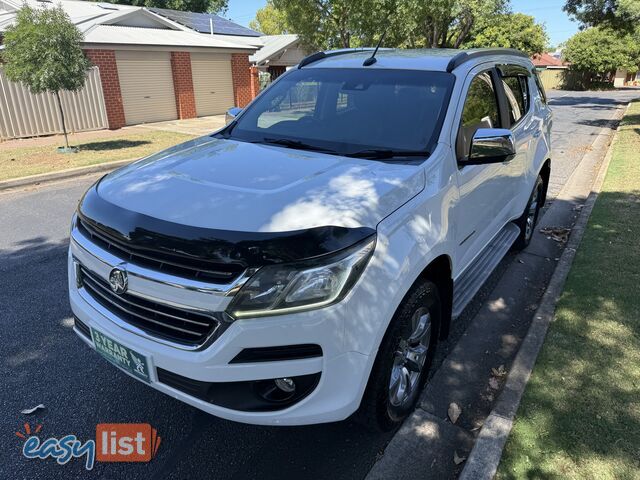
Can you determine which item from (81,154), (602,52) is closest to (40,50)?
(81,154)

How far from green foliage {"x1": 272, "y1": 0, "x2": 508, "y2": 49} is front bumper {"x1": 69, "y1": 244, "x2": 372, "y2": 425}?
1972 centimetres

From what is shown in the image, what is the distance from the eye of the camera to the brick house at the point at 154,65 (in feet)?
53.4

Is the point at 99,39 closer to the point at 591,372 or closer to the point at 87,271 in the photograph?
the point at 87,271

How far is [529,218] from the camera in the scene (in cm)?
534

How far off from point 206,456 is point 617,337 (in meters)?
2.86

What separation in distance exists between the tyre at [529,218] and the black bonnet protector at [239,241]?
3.49 m

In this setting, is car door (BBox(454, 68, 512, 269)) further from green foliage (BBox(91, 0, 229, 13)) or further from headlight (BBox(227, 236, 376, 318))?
green foliage (BBox(91, 0, 229, 13))

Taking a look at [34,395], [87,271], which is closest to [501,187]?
[87,271]

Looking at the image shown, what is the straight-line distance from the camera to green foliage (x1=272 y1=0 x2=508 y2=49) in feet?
64.2

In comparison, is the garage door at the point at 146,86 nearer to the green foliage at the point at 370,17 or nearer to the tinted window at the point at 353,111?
the green foliage at the point at 370,17

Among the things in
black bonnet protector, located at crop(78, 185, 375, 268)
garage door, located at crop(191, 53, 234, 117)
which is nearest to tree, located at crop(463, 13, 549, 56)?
garage door, located at crop(191, 53, 234, 117)

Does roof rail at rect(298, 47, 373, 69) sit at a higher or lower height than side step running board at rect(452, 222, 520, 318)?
higher

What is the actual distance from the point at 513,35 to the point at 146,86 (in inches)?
1420

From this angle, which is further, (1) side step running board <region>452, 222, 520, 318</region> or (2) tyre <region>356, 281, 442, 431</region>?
(1) side step running board <region>452, 222, 520, 318</region>
